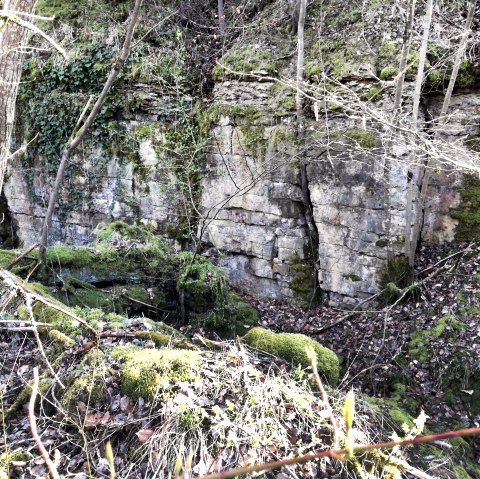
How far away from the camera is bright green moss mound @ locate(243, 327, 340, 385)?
3178mm

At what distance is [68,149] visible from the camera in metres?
5.14

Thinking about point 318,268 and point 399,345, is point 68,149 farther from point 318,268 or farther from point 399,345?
point 399,345

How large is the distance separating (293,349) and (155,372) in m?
1.19

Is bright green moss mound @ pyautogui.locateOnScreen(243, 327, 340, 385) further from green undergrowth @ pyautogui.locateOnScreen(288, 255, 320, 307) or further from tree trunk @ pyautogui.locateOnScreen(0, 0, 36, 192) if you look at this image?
green undergrowth @ pyautogui.locateOnScreen(288, 255, 320, 307)

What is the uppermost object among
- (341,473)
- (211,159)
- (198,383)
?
(211,159)

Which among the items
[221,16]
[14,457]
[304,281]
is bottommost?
[304,281]

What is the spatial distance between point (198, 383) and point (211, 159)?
5883 millimetres

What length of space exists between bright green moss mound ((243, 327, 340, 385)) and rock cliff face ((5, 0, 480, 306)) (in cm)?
282

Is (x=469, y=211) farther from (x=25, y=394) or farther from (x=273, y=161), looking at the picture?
(x=25, y=394)

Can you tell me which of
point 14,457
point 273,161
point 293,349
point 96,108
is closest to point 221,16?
point 273,161

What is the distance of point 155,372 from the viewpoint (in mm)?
2447

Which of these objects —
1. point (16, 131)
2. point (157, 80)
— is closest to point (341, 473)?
point (157, 80)

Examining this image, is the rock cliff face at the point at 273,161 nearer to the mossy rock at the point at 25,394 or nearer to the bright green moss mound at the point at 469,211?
the bright green moss mound at the point at 469,211

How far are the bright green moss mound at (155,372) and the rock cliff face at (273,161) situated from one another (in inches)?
139
